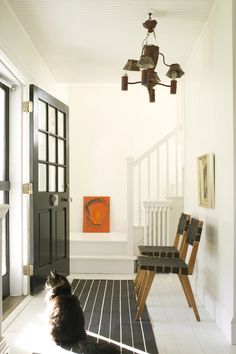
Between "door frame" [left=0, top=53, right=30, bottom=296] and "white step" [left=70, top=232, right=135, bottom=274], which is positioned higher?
"door frame" [left=0, top=53, right=30, bottom=296]

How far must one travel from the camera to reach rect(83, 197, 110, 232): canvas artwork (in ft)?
22.3

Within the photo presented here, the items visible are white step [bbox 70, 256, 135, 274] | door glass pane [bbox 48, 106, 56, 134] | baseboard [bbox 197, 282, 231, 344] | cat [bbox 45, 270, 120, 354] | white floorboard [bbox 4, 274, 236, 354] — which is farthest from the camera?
white step [bbox 70, 256, 135, 274]

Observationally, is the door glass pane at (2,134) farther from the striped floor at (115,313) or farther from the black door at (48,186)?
the striped floor at (115,313)

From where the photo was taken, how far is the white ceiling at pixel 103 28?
133 inches

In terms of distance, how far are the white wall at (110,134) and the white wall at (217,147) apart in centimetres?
245

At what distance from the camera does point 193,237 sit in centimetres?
356

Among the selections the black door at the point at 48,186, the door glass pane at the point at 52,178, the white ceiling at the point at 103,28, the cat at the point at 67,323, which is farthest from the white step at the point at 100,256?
the cat at the point at 67,323

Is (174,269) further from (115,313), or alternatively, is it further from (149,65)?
(149,65)

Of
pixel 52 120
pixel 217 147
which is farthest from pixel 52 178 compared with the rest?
pixel 217 147

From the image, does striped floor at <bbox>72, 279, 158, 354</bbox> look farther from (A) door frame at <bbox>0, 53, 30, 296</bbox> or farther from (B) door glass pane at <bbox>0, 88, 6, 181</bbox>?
(B) door glass pane at <bbox>0, 88, 6, 181</bbox>

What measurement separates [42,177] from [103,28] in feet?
5.54

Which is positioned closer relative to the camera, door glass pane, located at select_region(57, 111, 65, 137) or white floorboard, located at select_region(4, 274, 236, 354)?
white floorboard, located at select_region(4, 274, 236, 354)

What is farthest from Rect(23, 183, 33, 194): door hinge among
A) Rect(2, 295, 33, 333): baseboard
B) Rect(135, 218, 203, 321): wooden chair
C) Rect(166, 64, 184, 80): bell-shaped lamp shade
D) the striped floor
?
Rect(166, 64, 184, 80): bell-shaped lamp shade

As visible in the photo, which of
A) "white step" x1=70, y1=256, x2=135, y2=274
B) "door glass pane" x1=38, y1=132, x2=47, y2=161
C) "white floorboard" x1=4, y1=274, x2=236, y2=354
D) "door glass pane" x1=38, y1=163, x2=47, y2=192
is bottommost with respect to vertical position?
"white floorboard" x1=4, y1=274, x2=236, y2=354
